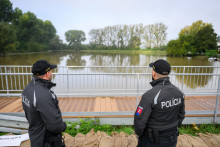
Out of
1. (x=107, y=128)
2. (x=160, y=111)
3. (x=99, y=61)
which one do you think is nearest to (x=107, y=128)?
(x=107, y=128)

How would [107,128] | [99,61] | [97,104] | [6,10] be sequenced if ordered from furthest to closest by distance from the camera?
[6,10] → [99,61] → [97,104] → [107,128]

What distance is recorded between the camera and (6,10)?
1639 inches

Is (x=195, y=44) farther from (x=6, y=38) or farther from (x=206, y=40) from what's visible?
(x=6, y=38)

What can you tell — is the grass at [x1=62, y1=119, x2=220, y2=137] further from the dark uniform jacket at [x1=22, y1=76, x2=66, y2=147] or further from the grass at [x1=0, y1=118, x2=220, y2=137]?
the dark uniform jacket at [x1=22, y1=76, x2=66, y2=147]

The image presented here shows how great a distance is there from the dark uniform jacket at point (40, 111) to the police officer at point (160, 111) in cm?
105

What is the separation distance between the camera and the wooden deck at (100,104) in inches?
177

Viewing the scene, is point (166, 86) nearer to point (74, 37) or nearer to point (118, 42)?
point (118, 42)

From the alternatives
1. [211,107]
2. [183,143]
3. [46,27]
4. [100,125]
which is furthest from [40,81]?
[46,27]

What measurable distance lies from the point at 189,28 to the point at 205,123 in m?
53.4

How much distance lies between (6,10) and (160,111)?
54.3 meters

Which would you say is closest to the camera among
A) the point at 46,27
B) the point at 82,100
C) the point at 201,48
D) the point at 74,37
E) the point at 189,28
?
the point at 82,100

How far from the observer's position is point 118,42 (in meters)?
56.7

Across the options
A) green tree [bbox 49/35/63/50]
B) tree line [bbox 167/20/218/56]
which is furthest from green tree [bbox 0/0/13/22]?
tree line [bbox 167/20/218/56]

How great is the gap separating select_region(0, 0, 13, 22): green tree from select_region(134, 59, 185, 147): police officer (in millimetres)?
52138
